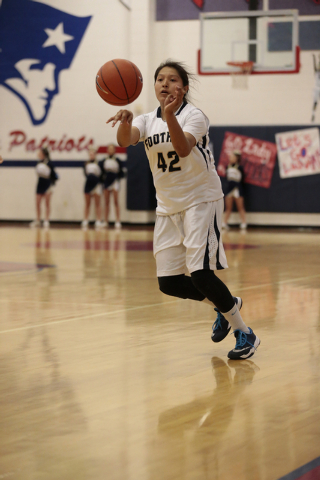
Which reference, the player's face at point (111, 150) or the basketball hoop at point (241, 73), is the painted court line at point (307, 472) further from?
the player's face at point (111, 150)

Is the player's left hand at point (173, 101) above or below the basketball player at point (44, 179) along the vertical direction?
above

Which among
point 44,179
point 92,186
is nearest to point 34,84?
point 44,179

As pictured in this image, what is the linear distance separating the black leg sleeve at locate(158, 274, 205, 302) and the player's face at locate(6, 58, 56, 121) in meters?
15.7

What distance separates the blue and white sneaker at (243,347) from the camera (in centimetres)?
402

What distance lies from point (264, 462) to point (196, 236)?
1.68 metres

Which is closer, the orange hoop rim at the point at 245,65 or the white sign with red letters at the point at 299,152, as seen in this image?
the orange hoop rim at the point at 245,65

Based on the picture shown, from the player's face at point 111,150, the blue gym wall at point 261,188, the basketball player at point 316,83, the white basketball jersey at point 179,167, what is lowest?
the blue gym wall at point 261,188

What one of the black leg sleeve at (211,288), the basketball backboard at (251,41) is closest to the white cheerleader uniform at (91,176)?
the basketball backboard at (251,41)

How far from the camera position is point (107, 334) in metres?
4.78

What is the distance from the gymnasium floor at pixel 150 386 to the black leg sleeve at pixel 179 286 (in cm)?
35

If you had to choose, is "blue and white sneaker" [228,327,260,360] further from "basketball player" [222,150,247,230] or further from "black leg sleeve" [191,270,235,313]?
"basketball player" [222,150,247,230]

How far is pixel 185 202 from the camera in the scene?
397 centimetres

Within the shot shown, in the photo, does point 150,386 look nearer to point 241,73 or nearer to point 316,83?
point 241,73

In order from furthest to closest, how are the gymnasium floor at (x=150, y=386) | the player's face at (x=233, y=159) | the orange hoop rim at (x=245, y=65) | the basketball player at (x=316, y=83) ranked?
1. the player's face at (x=233, y=159)
2. the basketball player at (x=316, y=83)
3. the orange hoop rim at (x=245, y=65)
4. the gymnasium floor at (x=150, y=386)
